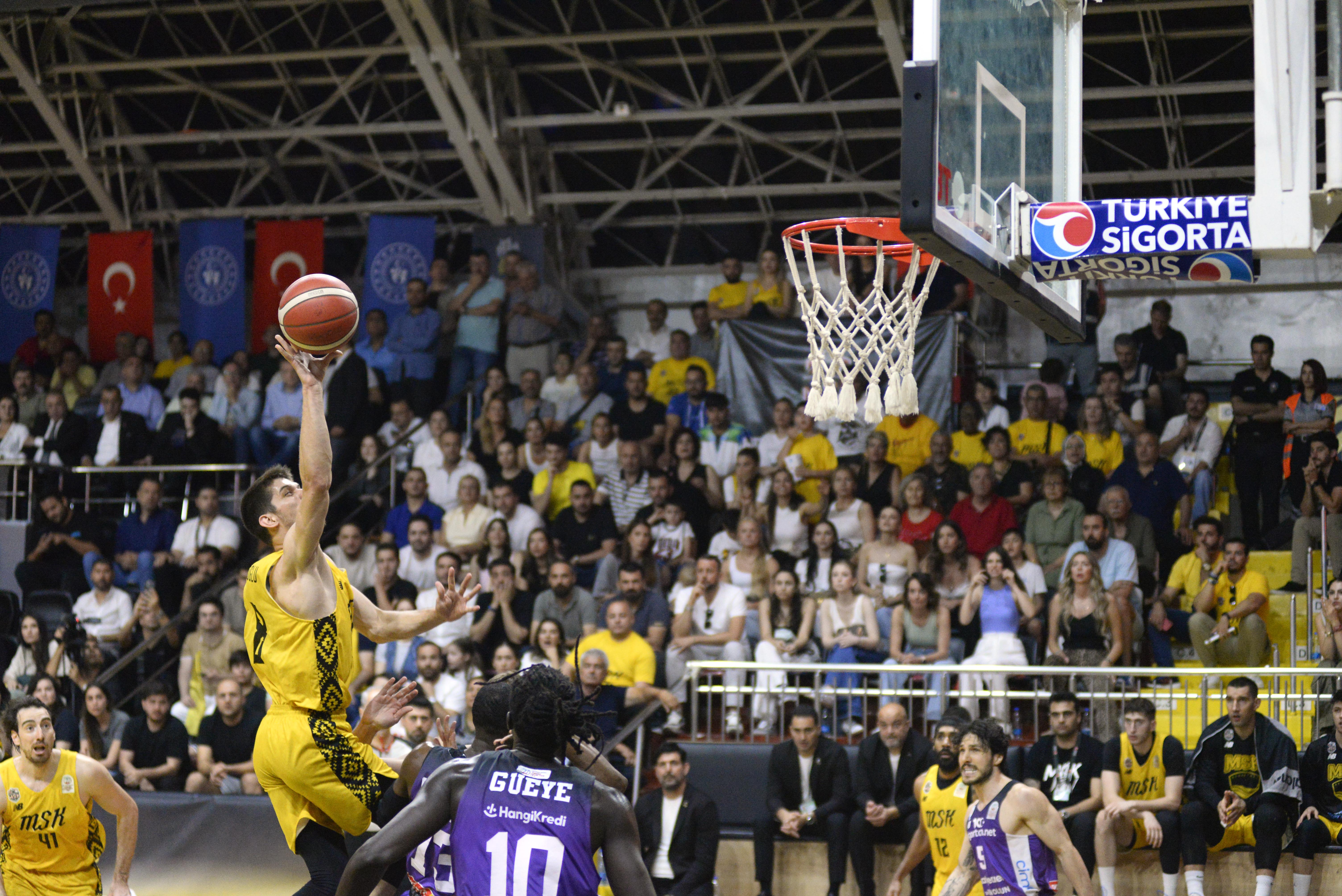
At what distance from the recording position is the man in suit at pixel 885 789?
34.9ft

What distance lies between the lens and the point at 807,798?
11.1 m

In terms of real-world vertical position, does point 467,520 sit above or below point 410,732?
above

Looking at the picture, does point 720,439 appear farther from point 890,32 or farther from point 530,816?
point 530,816

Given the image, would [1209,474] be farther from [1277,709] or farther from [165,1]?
[165,1]

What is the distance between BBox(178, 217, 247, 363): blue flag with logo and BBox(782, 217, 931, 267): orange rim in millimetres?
10853

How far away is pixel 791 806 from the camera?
11062mm

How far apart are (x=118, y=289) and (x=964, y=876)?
44.0ft

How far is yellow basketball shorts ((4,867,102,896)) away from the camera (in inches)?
320

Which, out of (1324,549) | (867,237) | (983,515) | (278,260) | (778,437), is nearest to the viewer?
(867,237)

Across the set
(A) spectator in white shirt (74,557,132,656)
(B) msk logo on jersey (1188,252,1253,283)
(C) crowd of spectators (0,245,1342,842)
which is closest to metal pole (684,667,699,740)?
(C) crowd of spectators (0,245,1342,842)

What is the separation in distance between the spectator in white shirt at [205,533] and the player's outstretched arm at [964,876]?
845cm

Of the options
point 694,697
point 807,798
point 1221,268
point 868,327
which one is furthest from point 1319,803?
point 1221,268

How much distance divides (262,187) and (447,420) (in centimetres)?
545

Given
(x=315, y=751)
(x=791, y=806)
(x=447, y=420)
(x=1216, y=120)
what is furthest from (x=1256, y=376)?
(x=315, y=751)
